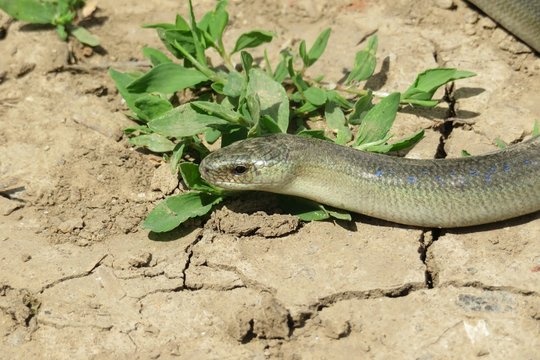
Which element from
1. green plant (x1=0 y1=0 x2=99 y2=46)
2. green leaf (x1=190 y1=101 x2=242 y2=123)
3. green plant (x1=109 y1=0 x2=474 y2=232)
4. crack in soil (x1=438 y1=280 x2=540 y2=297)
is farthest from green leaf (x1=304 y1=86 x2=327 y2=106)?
green plant (x1=0 y1=0 x2=99 y2=46)

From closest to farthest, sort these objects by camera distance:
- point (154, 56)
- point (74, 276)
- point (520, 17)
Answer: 1. point (74, 276)
2. point (154, 56)
3. point (520, 17)

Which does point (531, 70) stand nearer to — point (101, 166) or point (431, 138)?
point (431, 138)

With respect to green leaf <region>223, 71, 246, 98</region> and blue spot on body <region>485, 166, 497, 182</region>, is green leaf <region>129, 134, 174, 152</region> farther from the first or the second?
blue spot on body <region>485, 166, 497, 182</region>

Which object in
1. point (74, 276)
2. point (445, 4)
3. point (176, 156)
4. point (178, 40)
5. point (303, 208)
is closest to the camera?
point (74, 276)

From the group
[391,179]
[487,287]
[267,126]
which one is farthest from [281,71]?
[487,287]

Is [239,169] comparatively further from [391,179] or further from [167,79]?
[167,79]

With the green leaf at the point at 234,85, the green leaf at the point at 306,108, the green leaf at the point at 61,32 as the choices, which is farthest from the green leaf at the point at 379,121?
the green leaf at the point at 61,32

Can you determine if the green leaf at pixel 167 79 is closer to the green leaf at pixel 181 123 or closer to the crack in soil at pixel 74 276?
the green leaf at pixel 181 123
